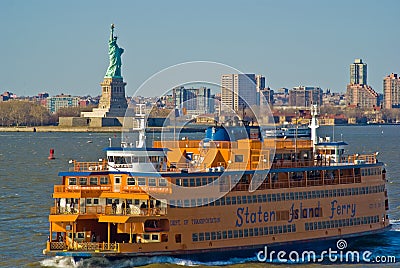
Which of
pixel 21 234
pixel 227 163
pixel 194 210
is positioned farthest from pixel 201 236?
pixel 21 234

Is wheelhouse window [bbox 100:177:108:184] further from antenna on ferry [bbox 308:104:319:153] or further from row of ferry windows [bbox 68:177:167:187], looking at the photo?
antenna on ferry [bbox 308:104:319:153]

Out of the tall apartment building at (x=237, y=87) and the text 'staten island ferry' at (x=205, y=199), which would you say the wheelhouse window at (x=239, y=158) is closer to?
the text 'staten island ferry' at (x=205, y=199)

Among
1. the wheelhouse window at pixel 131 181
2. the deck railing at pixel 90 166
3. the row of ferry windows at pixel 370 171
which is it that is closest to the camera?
the wheelhouse window at pixel 131 181

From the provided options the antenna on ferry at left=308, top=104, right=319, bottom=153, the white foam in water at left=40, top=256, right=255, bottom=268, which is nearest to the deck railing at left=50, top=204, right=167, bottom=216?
the white foam in water at left=40, top=256, right=255, bottom=268

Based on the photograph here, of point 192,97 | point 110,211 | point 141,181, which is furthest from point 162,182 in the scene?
point 192,97

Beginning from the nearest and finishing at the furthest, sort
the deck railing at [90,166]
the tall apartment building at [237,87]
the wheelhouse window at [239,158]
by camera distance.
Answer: the deck railing at [90,166], the wheelhouse window at [239,158], the tall apartment building at [237,87]

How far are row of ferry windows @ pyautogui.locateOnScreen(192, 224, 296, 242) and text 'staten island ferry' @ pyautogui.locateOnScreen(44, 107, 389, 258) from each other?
1.6 inches

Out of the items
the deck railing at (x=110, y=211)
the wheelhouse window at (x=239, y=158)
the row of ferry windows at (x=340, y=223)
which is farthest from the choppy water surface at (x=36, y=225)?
the wheelhouse window at (x=239, y=158)

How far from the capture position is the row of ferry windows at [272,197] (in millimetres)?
37562

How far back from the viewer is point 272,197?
1593 inches

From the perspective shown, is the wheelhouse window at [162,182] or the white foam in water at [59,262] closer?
the white foam in water at [59,262]

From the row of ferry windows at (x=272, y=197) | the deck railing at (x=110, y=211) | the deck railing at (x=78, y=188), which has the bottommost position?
the deck railing at (x=110, y=211)

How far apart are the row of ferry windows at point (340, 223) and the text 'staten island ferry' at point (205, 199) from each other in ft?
0.15

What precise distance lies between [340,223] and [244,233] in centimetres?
629
